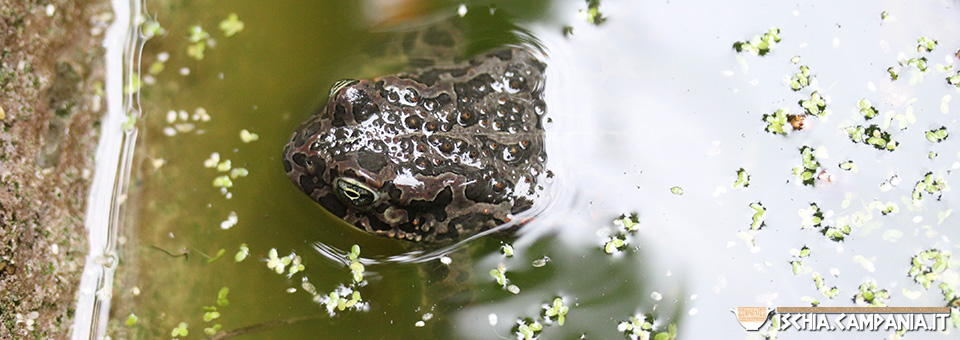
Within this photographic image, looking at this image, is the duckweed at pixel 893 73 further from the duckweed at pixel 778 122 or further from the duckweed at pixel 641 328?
the duckweed at pixel 641 328

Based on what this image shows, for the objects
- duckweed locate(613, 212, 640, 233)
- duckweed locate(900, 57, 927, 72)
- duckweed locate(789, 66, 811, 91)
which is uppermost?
duckweed locate(900, 57, 927, 72)

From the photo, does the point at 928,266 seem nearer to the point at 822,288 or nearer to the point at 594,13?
the point at 822,288

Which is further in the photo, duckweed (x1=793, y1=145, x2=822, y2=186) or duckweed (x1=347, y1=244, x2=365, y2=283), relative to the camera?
duckweed (x1=793, y1=145, x2=822, y2=186)

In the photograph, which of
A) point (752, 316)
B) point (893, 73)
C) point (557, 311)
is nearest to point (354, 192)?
point (557, 311)

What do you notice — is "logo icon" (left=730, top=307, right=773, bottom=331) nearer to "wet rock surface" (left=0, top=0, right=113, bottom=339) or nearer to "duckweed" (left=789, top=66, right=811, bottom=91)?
"duckweed" (left=789, top=66, right=811, bottom=91)

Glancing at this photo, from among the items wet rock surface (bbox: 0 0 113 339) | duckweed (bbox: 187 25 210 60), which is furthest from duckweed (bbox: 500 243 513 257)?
wet rock surface (bbox: 0 0 113 339)

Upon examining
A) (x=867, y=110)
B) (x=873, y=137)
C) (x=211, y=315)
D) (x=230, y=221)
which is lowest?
(x=211, y=315)
